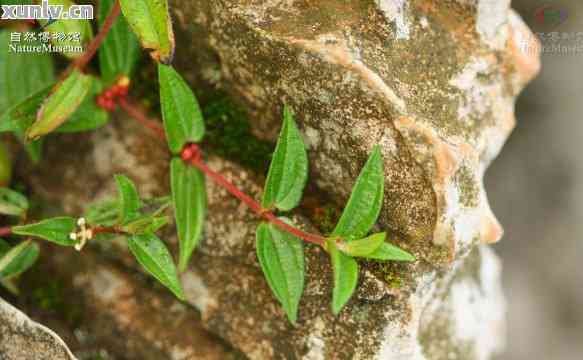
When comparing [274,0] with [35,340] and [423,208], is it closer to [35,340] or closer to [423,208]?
[423,208]

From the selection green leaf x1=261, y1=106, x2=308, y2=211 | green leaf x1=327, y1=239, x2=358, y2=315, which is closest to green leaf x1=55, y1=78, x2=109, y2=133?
green leaf x1=261, y1=106, x2=308, y2=211

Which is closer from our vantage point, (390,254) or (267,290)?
(390,254)

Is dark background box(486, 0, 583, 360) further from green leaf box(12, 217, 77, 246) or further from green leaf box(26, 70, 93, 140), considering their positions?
green leaf box(12, 217, 77, 246)

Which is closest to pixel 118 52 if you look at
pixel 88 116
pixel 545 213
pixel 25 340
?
pixel 88 116

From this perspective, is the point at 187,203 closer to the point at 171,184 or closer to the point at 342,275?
the point at 171,184

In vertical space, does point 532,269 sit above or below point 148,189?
above

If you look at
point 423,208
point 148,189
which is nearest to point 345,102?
point 423,208
